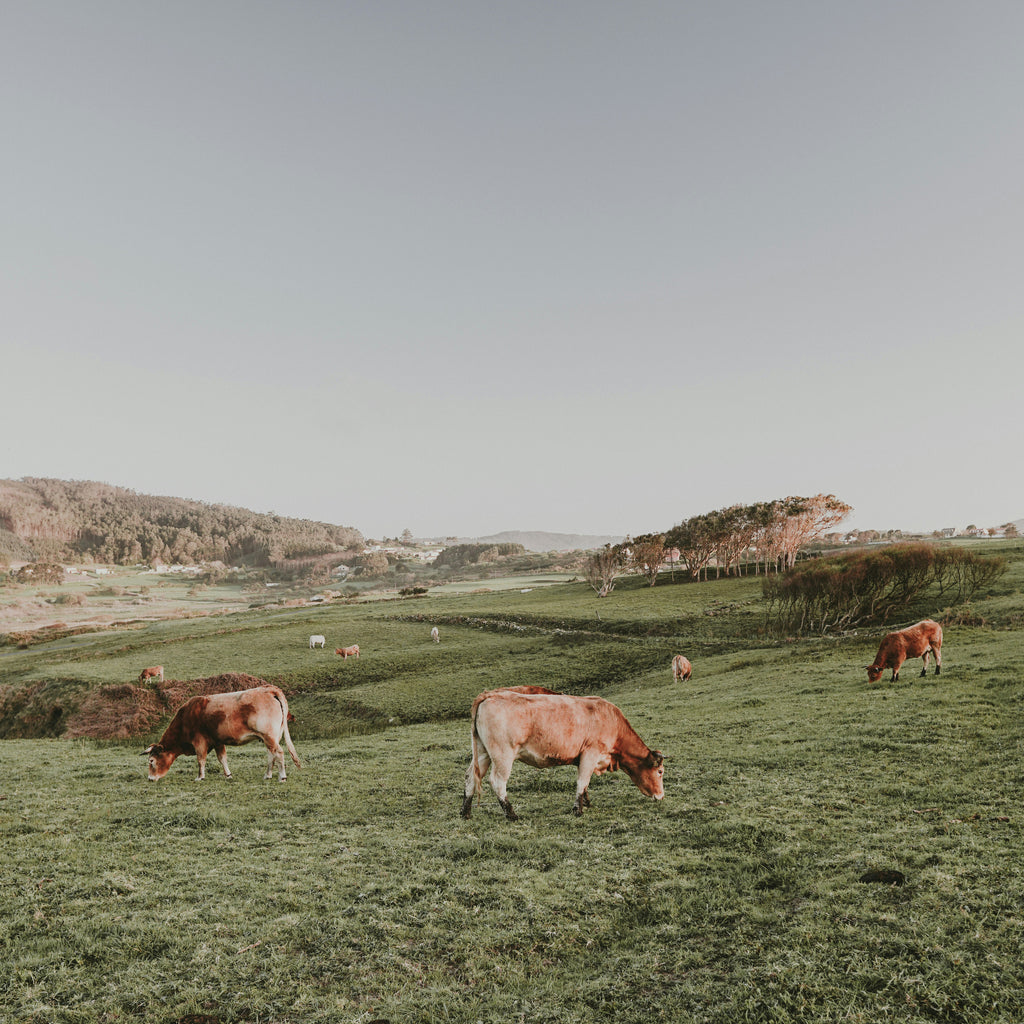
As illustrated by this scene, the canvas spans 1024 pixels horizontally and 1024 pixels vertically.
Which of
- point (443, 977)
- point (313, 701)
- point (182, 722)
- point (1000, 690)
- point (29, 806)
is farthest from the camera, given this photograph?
point (313, 701)

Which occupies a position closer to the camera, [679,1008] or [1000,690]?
[679,1008]

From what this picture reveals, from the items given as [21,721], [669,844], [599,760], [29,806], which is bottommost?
[21,721]

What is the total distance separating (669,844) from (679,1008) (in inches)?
169

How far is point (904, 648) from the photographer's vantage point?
22.1 m

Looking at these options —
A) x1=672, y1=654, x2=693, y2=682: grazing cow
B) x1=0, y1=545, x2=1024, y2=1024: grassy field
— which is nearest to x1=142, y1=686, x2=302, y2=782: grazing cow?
x1=0, y1=545, x2=1024, y2=1024: grassy field

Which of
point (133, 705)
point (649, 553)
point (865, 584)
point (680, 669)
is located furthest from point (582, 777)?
point (649, 553)

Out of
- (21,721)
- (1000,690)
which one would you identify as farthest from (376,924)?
(21,721)

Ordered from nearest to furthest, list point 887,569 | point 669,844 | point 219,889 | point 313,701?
point 219,889 < point 669,844 < point 313,701 < point 887,569

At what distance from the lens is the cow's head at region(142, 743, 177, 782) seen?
49.6ft

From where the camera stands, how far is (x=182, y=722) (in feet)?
50.6

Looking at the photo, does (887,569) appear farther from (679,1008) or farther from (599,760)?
(679,1008)

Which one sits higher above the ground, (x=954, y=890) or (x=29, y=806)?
(x=954, y=890)

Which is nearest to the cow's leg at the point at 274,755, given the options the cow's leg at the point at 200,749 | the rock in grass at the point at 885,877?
the cow's leg at the point at 200,749

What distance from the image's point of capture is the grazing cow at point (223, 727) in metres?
14.9
